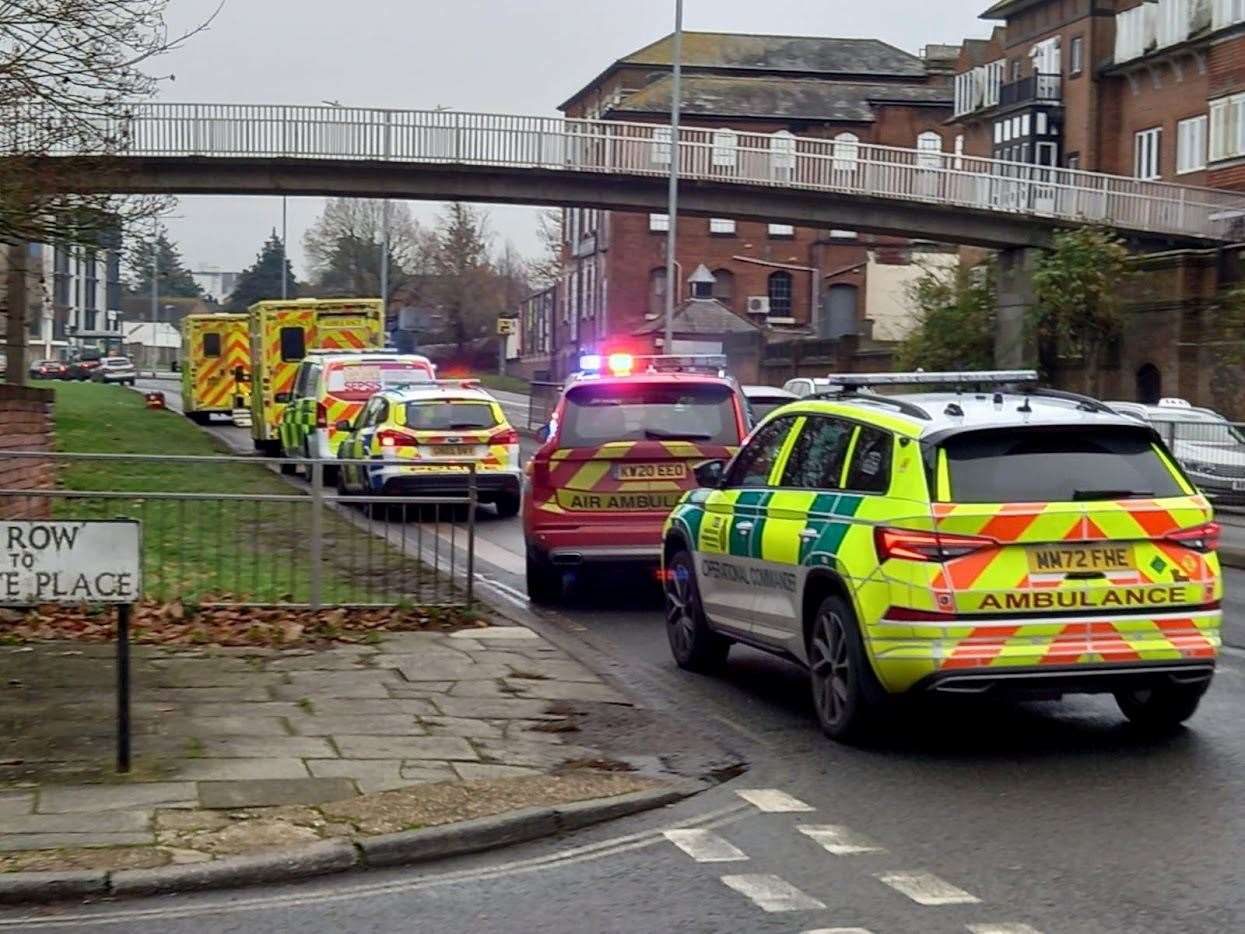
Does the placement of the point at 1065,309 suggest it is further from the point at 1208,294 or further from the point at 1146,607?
the point at 1146,607

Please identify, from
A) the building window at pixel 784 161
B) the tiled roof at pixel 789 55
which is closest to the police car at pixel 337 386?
the building window at pixel 784 161

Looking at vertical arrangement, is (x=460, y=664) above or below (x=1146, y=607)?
below

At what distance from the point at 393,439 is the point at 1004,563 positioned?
46.5ft

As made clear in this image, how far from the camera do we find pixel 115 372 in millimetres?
83812

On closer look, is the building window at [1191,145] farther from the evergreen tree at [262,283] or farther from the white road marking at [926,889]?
the evergreen tree at [262,283]

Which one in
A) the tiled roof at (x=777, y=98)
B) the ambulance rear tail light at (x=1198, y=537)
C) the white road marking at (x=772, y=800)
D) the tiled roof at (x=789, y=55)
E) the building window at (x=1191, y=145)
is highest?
the tiled roof at (x=789, y=55)

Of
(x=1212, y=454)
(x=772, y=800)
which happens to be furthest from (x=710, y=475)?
(x=1212, y=454)

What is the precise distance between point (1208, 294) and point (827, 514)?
3792cm

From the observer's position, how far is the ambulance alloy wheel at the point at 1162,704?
9.00m

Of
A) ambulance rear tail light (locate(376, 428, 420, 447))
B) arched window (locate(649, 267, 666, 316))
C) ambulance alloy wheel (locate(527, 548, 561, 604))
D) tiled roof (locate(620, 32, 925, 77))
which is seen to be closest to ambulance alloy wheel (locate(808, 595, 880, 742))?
ambulance alloy wheel (locate(527, 548, 561, 604))

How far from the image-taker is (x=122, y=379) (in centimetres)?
8344

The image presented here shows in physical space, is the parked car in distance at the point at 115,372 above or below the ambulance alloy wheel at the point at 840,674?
above

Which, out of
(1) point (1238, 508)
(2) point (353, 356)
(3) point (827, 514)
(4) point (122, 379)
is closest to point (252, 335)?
(2) point (353, 356)

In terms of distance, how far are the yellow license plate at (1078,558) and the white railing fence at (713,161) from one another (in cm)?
3260
